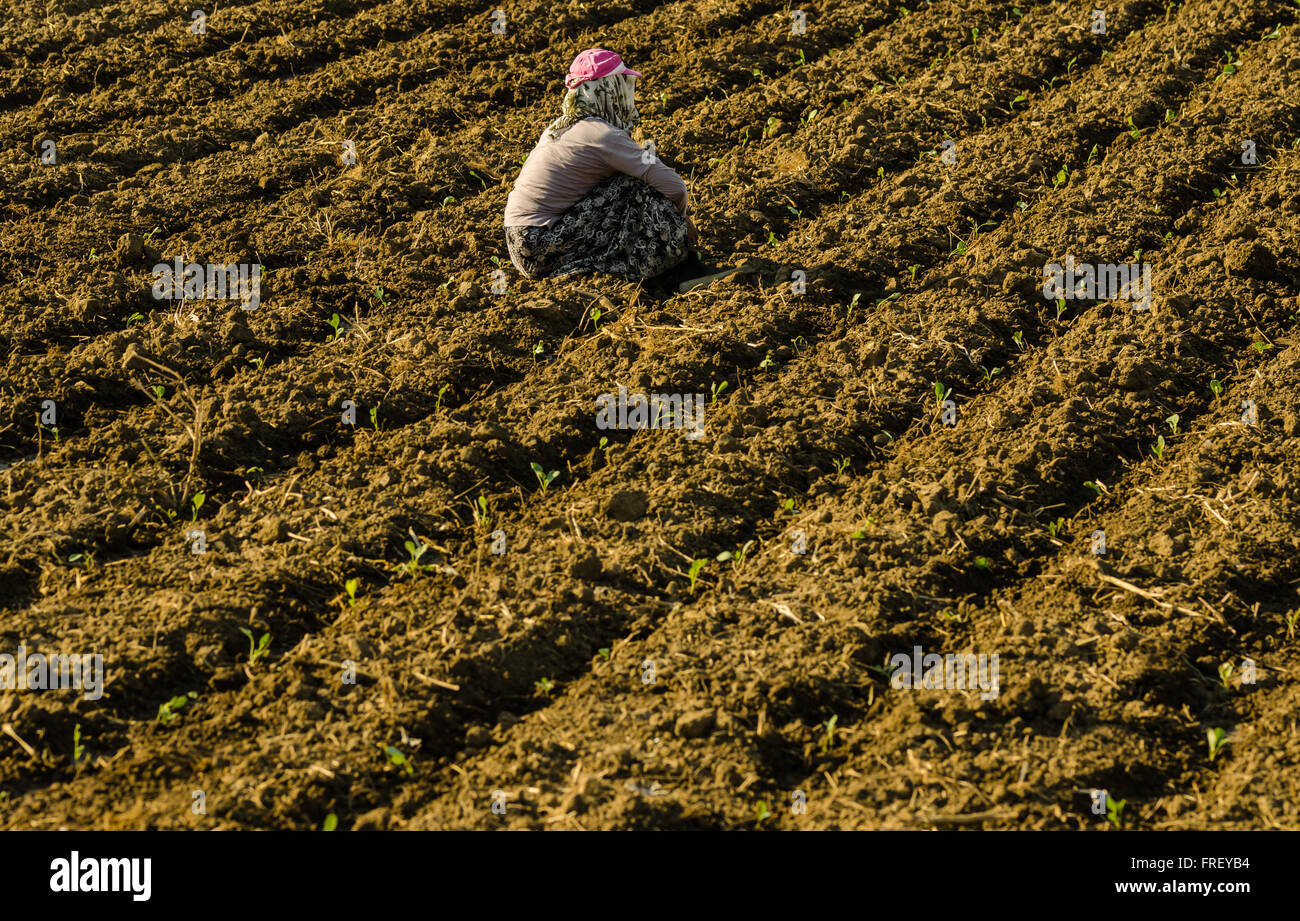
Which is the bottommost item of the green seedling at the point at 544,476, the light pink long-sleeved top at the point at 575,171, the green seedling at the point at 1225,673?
the green seedling at the point at 1225,673

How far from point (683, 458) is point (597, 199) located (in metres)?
1.58

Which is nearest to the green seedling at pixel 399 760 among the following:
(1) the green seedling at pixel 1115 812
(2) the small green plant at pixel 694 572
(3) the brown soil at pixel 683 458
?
(3) the brown soil at pixel 683 458

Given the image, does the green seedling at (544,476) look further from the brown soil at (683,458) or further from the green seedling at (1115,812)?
the green seedling at (1115,812)

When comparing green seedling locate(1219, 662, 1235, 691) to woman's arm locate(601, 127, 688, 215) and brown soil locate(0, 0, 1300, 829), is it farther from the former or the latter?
woman's arm locate(601, 127, 688, 215)

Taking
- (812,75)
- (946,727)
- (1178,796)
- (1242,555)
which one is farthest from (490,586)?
(812,75)

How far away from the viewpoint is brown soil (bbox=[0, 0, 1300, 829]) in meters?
3.48

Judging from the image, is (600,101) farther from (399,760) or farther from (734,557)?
(399,760)

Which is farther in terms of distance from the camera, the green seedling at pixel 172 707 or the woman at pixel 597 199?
the woman at pixel 597 199

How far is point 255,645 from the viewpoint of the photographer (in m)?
3.83

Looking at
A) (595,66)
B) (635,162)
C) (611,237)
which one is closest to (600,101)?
(595,66)

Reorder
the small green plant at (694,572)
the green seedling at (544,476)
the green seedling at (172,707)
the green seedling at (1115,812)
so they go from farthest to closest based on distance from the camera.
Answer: the green seedling at (544,476), the small green plant at (694,572), the green seedling at (172,707), the green seedling at (1115,812)

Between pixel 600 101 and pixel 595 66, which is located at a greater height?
pixel 595 66

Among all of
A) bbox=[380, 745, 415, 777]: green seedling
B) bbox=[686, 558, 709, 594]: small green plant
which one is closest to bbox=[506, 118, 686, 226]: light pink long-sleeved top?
bbox=[686, 558, 709, 594]: small green plant

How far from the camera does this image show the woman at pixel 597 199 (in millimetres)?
5480
